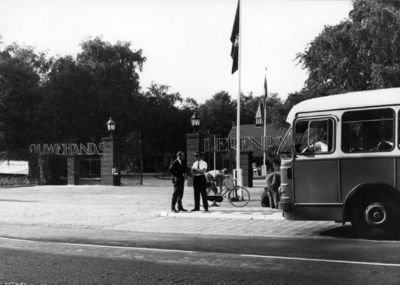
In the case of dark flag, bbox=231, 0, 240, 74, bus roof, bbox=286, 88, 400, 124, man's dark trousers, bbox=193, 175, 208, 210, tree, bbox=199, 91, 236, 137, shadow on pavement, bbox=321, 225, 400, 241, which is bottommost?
shadow on pavement, bbox=321, 225, 400, 241

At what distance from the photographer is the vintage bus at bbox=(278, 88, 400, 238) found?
10.6 m

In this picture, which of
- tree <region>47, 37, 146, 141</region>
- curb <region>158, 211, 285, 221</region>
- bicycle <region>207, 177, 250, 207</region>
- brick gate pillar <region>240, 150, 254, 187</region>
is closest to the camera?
curb <region>158, 211, 285, 221</region>

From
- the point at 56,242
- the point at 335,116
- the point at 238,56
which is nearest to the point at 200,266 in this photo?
the point at 56,242

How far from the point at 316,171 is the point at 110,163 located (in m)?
23.3

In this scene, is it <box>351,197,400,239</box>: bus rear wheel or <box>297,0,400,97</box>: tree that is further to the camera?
<box>297,0,400,97</box>: tree

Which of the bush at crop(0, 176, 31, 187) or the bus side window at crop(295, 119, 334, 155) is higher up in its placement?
the bus side window at crop(295, 119, 334, 155)

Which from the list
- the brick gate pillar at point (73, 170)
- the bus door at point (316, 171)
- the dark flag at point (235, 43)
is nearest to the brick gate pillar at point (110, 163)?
the brick gate pillar at point (73, 170)

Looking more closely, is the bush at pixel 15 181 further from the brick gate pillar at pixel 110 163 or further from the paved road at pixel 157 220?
the paved road at pixel 157 220

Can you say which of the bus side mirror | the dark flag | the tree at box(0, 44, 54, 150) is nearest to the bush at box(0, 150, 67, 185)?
the tree at box(0, 44, 54, 150)

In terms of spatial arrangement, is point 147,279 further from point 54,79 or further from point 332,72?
point 54,79

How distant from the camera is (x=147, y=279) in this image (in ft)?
22.3

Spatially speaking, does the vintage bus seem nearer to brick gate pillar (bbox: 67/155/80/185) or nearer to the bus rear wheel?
the bus rear wheel

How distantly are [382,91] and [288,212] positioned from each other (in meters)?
3.27

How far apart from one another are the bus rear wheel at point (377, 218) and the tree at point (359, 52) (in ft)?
58.4
